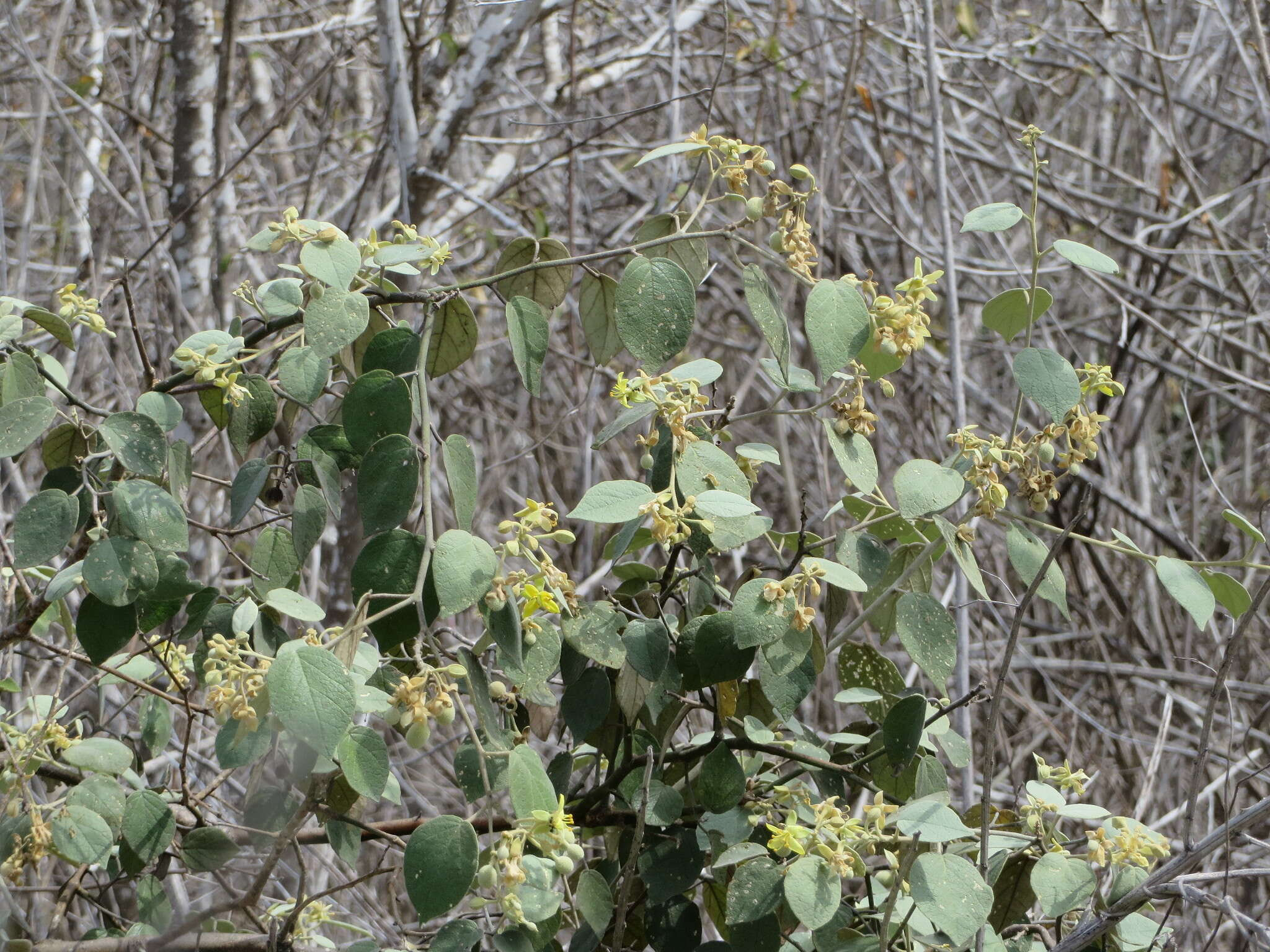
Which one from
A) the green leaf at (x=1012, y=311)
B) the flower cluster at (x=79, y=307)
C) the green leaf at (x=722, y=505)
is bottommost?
the green leaf at (x=722, y=505)

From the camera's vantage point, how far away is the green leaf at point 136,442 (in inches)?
29.3

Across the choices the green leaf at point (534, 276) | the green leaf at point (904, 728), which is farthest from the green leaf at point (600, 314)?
the green leaf at point (904, 728)

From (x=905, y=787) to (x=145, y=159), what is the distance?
2.65 m

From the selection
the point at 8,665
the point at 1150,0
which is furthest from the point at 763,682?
the point at 1150,0

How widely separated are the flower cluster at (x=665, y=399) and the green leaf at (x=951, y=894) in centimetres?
31

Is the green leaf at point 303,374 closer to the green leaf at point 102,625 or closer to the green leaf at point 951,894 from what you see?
the green leaf at point 102,625

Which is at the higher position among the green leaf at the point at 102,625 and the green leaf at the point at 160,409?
the green leaf at the point at 160,409

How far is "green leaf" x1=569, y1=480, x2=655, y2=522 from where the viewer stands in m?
0.69

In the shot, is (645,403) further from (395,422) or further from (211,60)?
(211,60)

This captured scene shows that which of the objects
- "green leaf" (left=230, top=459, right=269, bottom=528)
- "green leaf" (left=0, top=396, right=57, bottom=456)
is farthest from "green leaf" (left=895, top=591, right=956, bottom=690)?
"green leaf" (left=0, top=396, right=57, bottom=456)

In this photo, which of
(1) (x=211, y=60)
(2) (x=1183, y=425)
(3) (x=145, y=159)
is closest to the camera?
(1) (x=211, y=60)

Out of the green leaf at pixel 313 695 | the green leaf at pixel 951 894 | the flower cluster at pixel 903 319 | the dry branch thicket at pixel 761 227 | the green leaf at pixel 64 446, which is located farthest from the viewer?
the dry branch thicket at pixel 761 227

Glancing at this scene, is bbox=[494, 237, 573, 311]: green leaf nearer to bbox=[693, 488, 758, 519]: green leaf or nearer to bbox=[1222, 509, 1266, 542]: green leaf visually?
bbox=[693, 488, 758, 519]: green leaf

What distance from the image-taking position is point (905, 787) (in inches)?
33.4
